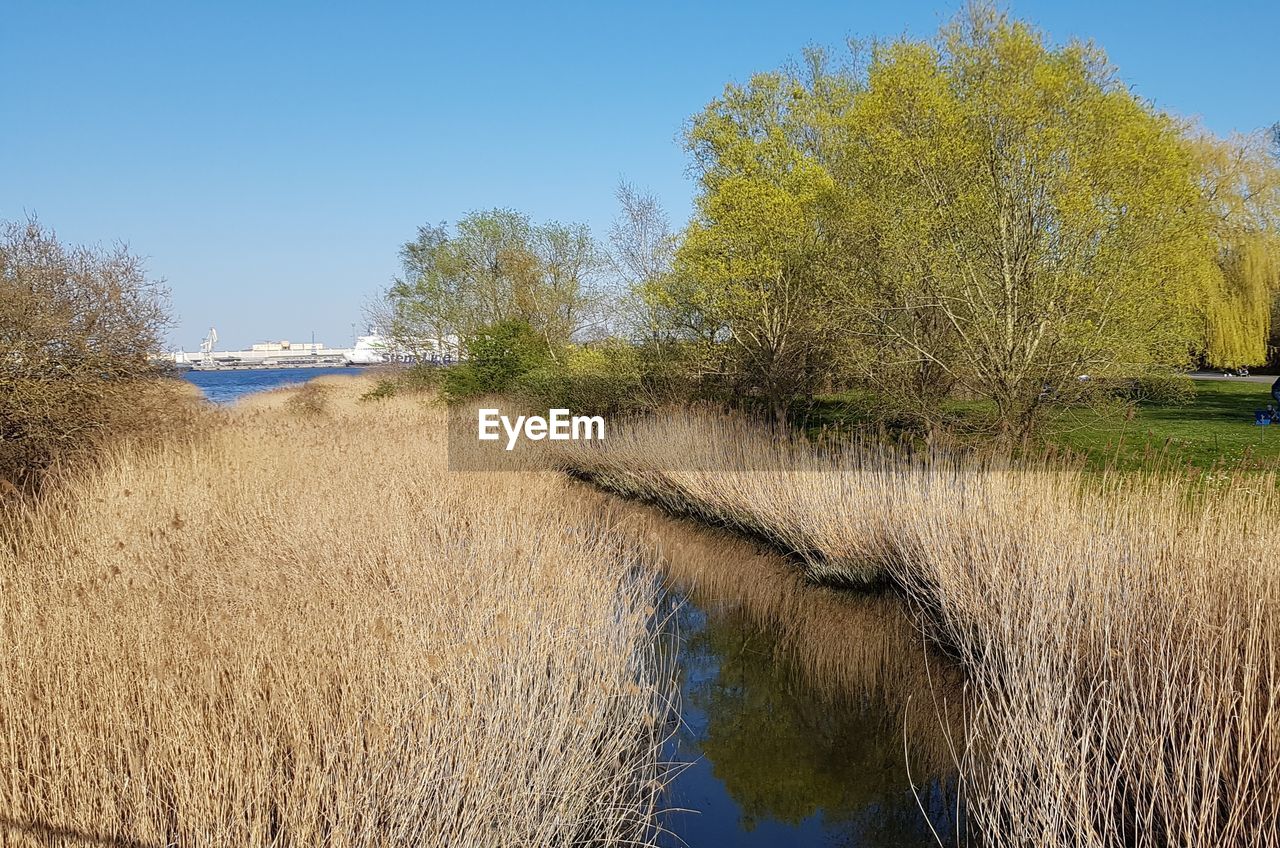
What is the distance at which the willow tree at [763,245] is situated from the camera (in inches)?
599

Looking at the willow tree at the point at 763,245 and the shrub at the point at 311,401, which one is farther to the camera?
the shrub at the point at 311,401

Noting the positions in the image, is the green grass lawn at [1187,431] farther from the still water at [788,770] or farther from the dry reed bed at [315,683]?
the dry reed bed at [315,683]

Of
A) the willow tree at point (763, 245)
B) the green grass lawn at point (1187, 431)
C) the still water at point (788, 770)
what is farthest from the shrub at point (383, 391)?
the still water at point (788, 770)

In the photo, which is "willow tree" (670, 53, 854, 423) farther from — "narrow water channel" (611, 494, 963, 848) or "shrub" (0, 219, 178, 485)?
"shrub" (0, 219, 178, 485)

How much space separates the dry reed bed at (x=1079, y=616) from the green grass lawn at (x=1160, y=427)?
825 millimetres

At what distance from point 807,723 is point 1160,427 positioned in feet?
45.1

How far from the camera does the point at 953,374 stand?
11.5m

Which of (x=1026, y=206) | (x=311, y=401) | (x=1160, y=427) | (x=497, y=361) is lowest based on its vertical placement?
(x=1160, y=427)

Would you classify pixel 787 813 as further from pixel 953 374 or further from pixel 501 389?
pixel 501 389

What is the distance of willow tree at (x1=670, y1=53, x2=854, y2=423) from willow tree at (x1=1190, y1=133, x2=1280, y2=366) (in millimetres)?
14316

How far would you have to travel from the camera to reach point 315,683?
12.9 ft

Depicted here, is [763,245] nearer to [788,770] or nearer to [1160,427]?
[1160,427]

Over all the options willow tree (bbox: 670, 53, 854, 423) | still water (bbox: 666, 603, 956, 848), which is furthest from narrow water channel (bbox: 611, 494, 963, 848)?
willow tree (bbox: 670, 53, 854, 423)
